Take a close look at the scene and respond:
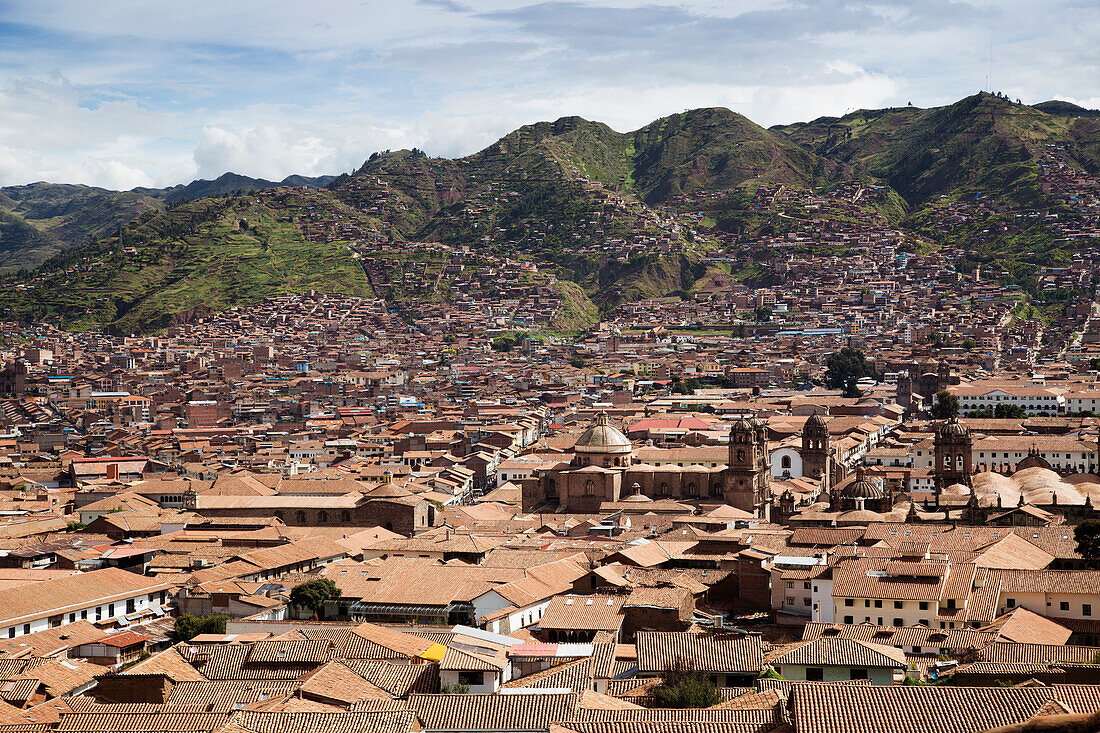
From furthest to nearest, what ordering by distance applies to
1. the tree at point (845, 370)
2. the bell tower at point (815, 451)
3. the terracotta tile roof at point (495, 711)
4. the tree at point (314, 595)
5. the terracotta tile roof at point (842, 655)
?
the tree at point (845, 370) < the bell tower at point (815, 451) < the tree at point (314, 595) < the terracotta tile roof at point (842, 655) < the terracotta tile roof at point (495, 711)

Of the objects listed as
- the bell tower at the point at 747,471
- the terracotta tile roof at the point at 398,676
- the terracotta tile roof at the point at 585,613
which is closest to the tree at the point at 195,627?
the terracotta tile roof at the point at 585,613

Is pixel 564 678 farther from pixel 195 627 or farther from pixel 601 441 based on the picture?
pixel 601 441

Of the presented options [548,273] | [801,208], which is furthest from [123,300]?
[801,208]

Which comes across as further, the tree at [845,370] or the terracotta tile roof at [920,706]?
the tree at [845,370]

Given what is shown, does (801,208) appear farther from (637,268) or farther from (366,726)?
(366,726)

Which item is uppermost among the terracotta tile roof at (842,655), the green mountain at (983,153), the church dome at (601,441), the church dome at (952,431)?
the green mountain at (983,153)

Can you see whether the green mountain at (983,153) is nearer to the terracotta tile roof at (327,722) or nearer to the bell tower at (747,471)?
the bell tower at (747,471)
